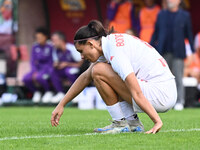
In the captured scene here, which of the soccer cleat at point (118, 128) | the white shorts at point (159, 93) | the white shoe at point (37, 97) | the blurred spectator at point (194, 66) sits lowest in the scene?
the white shoe at point (37, 97)

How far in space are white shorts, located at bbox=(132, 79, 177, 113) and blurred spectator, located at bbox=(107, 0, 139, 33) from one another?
24.8ft

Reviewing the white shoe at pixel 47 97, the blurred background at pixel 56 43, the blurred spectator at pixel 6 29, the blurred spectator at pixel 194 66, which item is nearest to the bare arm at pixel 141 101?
the blurred background at pixel 56 43

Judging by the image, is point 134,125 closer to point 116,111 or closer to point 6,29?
point 116,111

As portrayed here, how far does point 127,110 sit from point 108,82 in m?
0.39

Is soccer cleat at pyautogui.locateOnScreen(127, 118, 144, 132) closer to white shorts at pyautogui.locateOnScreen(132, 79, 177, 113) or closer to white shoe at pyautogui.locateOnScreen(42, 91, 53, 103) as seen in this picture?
white shorts at pyautogui.locateOnScreen(132, 79, 177, 113)

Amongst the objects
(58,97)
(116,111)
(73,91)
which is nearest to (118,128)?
(116,111)

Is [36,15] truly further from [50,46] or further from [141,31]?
[141,31]

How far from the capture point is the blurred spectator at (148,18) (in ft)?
41.3

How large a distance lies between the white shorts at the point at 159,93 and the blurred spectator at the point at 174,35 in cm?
552

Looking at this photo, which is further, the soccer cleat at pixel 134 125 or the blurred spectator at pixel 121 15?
the blurred spectator at pixel 121 15

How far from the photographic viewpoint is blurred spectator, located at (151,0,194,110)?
11047mm

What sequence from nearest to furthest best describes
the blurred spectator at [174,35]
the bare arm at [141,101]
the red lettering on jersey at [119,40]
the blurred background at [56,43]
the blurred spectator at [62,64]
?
1. the bare arm at [141,101]
2. the red lettering on jersey at [119,40]
3. the blurred spectator at [174,35]
4. the blurred background at [56,43]
5. the blurred spectator at [62,64]

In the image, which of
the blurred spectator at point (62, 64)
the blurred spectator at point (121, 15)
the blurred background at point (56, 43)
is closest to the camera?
the blurred background at point (56, 43)

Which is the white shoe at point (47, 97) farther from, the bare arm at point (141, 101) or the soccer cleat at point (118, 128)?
the bare arm at point (141, 101)
